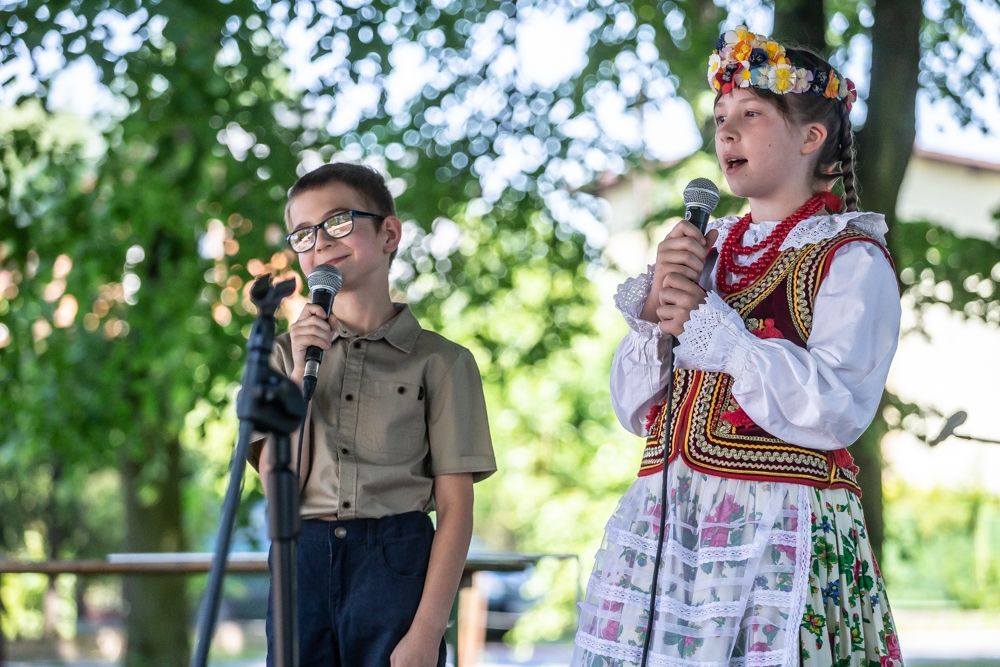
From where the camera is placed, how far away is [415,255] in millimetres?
6430

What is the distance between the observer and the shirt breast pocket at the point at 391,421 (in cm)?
235

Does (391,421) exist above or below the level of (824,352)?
below

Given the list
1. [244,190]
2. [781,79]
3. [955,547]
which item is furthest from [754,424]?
[955,547]

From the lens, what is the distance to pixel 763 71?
6.77 feet

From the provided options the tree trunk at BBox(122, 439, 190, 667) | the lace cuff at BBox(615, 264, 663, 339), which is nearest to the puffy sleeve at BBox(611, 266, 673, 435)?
the lace cuff at BBox(615, 264, 663, 339)

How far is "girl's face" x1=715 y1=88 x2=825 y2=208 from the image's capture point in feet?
6.75

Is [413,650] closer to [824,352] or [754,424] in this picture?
[754,424]

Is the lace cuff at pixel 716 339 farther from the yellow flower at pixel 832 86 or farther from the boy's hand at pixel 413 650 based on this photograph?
the boy's hand at pixel 413 650

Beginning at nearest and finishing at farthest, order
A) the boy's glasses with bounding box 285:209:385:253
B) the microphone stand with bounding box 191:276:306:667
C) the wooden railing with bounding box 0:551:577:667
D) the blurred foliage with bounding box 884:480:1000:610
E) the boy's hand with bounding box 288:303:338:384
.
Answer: the microphone stand with bounding box 191:276:306:667 → the boy's hand with bounding box 288:303:338:384 → the boy's glasses with bounding box 285:209:385:253 → the wooden railing with bounding box 0:551:577:667 → the blurred foliage with bounding box 884:480:1000:610

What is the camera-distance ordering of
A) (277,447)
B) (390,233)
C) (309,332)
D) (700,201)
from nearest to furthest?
(277,447) → (700,201) → (309,332) → (390,233)

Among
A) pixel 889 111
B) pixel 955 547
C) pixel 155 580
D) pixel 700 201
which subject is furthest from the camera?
pixel 955 547

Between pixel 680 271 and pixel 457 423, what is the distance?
65cm

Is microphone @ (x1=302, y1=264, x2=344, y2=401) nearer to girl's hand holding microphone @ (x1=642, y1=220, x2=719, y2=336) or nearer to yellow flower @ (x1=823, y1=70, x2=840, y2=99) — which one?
girl's hand holding microphone @ (x1=642, y1=220, x2=719, y2=336)

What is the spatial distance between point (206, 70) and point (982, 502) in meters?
13.6
